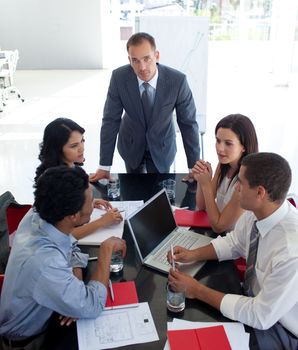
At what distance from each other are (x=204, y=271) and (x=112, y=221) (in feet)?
1.68

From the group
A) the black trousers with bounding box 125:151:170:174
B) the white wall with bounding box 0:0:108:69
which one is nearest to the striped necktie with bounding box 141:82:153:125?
the black trousers with bounding box 125:151:170:174

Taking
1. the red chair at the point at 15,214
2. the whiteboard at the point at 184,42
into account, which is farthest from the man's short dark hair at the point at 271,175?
the whiteboard at the point at 184,42

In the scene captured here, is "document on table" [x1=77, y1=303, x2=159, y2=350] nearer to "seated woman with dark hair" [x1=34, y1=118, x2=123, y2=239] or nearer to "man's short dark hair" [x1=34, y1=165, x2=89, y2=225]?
"man's short dark hair" [x1=34, y1=165, x2=89, y2=225]

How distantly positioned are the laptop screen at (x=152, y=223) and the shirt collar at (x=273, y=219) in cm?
46

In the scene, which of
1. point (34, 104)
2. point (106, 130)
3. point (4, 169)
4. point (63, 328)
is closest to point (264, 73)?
point (34, 104)

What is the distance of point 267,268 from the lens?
4.45 ft

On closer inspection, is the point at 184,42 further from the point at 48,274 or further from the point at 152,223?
the point at 48,274

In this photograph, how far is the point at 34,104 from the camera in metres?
7.04

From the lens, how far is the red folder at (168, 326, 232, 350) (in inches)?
46.5

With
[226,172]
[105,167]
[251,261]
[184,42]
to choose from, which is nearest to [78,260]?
[251,261]

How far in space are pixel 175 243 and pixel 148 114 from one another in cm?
117

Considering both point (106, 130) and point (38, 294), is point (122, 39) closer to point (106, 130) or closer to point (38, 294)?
point (106, 130)

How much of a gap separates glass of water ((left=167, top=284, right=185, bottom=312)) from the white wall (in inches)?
366

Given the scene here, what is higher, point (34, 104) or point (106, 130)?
point (106, 130)
